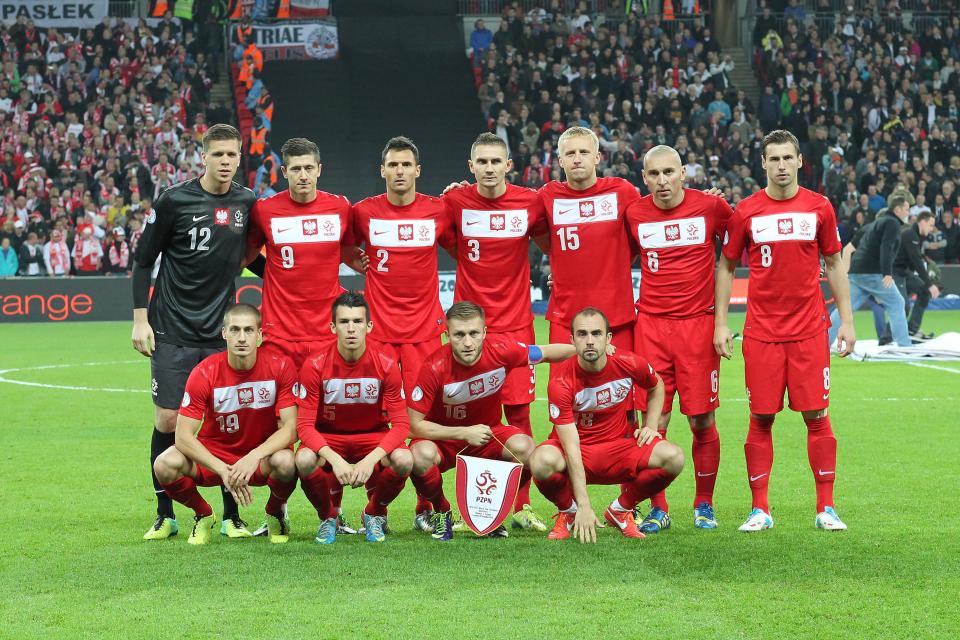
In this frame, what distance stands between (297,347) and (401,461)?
0.98 meters

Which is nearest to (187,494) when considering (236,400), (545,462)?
(236,400)

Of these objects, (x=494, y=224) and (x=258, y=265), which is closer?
(x=494, y=224)

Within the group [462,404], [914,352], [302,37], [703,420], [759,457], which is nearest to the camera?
[462,404]

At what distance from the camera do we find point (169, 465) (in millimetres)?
6391

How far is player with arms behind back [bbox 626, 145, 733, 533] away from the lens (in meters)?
6.97

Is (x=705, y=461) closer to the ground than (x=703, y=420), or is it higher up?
closer to the ground

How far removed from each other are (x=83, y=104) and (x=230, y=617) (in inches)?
955

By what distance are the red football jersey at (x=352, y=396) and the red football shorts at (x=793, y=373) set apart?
75.6 inches

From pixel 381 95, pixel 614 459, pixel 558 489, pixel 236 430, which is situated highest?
pixel 381 95

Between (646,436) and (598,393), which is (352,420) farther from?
(646,436)

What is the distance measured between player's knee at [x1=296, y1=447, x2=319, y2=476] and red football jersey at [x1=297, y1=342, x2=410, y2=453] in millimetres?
92

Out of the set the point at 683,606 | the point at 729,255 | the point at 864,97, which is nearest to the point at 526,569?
the point at 683,606

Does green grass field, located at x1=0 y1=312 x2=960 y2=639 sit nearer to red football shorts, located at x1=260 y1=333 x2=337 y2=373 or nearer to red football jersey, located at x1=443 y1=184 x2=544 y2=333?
red football shorts, located at x1=260 y1=333 x2=337 y2=373

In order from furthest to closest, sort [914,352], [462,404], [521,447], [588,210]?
[914,352]
[588,210]
[462,404]
[521,447]
